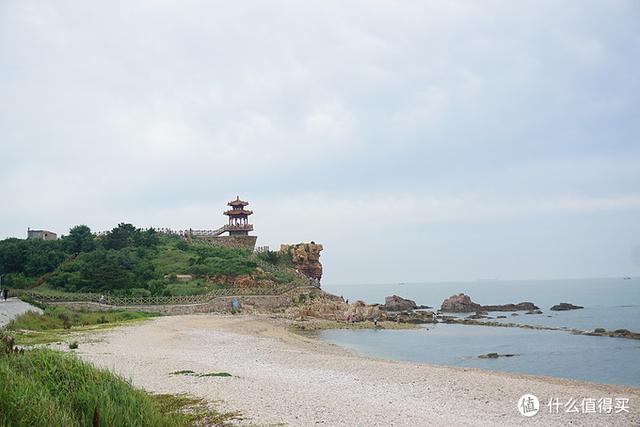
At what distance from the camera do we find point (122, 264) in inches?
1994

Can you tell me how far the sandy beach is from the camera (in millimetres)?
10898

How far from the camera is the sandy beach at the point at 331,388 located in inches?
429

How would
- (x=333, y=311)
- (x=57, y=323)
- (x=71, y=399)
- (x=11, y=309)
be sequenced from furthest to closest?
(x=333, y=311) < (x=57, y=323) < (x=11, y=309) < (x=71, y=399)

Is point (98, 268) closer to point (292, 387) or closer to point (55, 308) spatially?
point (55, 308)

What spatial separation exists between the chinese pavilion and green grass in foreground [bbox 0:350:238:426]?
6141cm

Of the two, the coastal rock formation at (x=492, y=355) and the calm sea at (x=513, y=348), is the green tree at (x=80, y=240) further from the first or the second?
the coastal rock formation at (x=492, y=355)

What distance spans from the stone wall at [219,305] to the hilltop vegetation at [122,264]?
8.35 ft

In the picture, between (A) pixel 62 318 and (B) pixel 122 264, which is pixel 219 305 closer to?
(B) pixel 122 264

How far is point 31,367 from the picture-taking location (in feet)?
31.2
